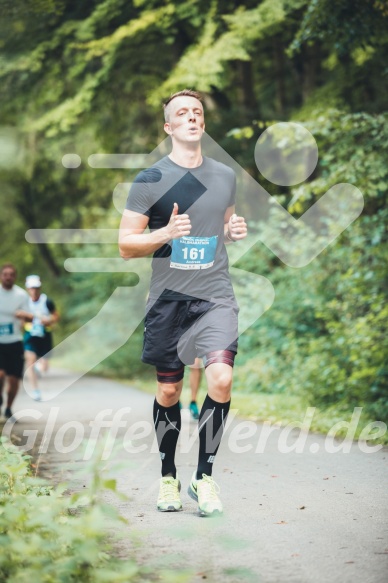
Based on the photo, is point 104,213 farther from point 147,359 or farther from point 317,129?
point 147,359

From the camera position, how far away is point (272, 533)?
4.70 metres

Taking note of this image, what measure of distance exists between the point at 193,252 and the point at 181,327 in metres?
0.46

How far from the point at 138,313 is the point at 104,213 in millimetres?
6525

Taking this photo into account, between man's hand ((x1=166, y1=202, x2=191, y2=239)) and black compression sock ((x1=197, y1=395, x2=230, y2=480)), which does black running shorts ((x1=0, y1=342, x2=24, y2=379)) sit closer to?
black compression sock ((x1=197, y1=395, x2=230, y2=480))

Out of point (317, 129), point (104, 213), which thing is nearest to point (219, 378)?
point (317, 129)

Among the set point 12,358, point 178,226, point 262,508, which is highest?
point 178,226

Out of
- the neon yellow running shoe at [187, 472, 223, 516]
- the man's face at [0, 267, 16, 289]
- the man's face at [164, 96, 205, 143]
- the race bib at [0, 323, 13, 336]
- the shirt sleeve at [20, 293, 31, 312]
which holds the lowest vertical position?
the race bib at [0, 323, 13, 336]

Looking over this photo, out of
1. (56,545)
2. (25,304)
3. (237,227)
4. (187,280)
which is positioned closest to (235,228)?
(237,227)

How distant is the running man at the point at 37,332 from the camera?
14227 mm

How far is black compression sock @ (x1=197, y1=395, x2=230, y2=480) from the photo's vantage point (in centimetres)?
529

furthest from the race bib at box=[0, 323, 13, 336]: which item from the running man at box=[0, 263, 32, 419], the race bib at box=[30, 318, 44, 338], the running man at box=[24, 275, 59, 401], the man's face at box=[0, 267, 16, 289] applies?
the race bib at box=[30, 318, 44, 338]

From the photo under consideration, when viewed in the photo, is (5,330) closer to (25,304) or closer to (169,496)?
(25,304)

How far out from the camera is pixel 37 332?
14367 mm

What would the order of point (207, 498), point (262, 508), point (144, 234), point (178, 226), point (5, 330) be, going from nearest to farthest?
point (178, 226), point (207, 498), point (144, 234), point (262, 508), point (5, 330)
